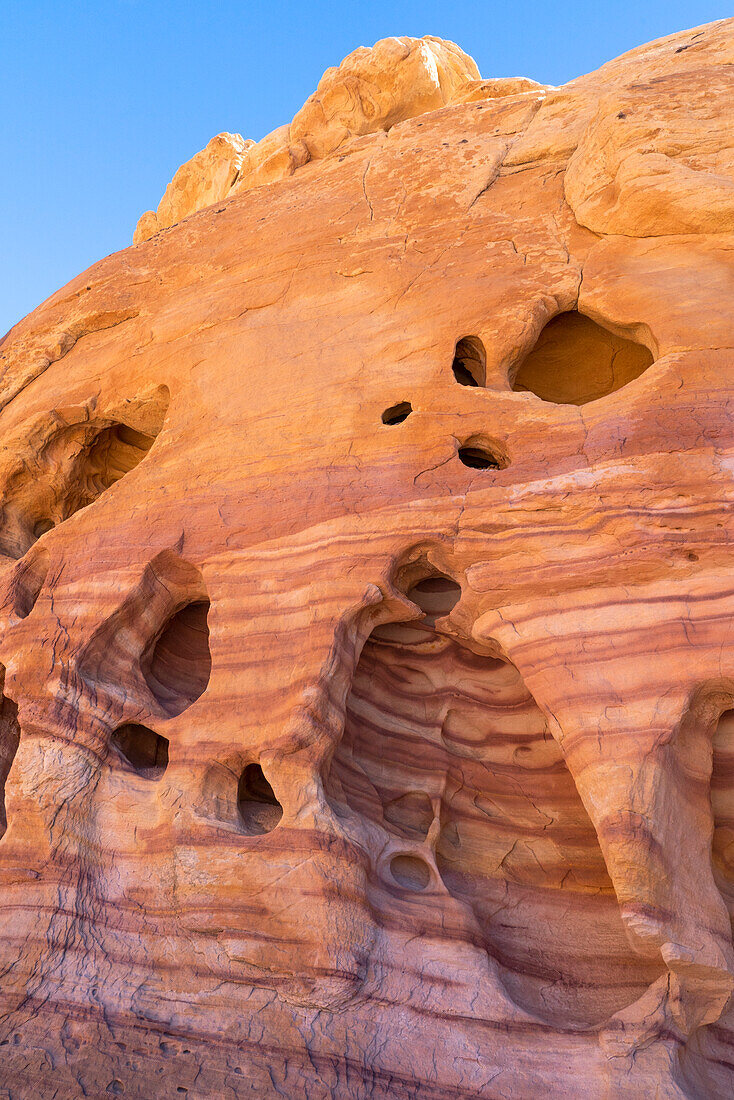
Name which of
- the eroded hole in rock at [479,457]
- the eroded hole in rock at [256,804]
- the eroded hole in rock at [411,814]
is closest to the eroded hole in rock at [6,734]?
the eroded hole in rock at [256,804]

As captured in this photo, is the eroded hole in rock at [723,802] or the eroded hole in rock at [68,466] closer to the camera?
the eroded hole in rock at [723,802]

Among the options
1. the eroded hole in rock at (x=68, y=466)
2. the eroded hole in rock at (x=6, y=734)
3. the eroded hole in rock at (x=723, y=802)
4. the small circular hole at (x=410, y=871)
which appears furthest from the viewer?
the eroded hole in rock at (x=68, y=466)

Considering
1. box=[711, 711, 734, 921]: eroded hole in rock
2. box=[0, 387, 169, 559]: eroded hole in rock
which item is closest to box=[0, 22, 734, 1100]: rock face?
box=[711, 711, 734, 921]: eroded hole in rock

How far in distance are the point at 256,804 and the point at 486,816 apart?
1545mm

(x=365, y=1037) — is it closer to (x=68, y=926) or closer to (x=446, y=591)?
(x=68, y=926)

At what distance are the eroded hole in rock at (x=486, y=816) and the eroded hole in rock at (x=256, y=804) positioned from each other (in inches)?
21.8

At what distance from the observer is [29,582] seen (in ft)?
20.1

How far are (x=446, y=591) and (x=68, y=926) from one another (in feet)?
11.2

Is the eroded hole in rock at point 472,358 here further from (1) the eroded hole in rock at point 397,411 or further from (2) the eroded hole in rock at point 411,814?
(2) the eroded hole in rock at point 411,814

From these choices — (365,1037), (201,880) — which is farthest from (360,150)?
(365,1037)

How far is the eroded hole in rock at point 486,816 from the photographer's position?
409cm

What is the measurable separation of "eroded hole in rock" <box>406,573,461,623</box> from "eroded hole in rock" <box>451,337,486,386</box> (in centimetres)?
163

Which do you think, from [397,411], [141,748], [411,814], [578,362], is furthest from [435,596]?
[578,362]

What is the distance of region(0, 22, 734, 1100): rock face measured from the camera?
3.72 meters
